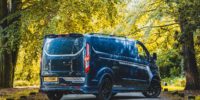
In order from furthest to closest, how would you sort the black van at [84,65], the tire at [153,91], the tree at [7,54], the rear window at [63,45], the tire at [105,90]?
1. the tree at [7,54]
2. the tire at [153,91]
3. the tire at [105,90]
4. the rear window at [63,45]
5. the black van at [84,65]

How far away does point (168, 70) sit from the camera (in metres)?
50.0

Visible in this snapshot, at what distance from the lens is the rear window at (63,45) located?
15148 millimetres

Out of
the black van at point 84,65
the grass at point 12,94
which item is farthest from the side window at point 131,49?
the grass at point 12,94

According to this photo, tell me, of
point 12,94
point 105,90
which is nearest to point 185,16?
point 105,90

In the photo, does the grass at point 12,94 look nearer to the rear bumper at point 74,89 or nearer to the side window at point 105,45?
the rear bumper at point 74,89

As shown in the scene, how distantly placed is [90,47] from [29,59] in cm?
850

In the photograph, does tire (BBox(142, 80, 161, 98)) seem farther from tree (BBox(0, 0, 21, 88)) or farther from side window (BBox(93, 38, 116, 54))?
tree (BBox(0, 0, 21, 88))

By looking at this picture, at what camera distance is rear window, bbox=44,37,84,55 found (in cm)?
1515

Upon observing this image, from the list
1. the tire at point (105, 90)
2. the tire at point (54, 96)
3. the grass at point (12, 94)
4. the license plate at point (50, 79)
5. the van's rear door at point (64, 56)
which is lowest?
the grass at point (12, 94)

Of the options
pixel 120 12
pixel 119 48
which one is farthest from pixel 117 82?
pixel 120 12

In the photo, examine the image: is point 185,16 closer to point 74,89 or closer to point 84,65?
point 84,65

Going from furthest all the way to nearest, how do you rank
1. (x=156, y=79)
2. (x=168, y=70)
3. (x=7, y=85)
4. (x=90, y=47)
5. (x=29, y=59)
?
(x=168, y=70) < (x=7, y=85) < (x=29, y=59) < (x=156, y=79) < (x=90, y=47)

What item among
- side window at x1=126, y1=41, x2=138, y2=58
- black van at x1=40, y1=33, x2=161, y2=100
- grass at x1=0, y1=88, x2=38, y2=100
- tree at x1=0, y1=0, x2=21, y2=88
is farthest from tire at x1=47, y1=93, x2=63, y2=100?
tree at x1=0, y1=0, x2=21, y2=88

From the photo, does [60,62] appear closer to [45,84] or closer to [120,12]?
[45,84]
